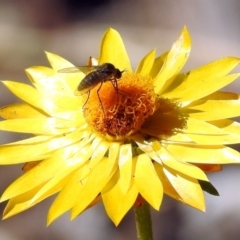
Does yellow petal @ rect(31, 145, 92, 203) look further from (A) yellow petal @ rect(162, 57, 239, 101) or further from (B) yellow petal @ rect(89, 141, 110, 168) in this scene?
(A) yellow petal @ rect(162, 57, 239, 101)

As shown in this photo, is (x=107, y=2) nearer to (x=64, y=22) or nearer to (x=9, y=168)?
(x=64, y=22)

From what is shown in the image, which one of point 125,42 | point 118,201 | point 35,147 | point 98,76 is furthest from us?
point 125,42

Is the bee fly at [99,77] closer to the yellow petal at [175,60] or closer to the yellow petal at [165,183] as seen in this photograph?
the yellow petal at [175,60]

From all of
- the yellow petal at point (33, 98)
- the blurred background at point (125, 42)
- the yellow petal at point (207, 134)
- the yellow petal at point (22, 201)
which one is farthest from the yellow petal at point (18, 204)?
the blurred background at point (125, 42)

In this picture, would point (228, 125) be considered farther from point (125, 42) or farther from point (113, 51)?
point (125, 42)

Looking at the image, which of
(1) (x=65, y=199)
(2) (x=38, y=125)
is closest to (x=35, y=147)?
(2) (x=38, y=125)

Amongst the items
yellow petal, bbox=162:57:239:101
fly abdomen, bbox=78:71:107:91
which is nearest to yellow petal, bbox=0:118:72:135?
fly abdomen, bbox=78:71:107:91
